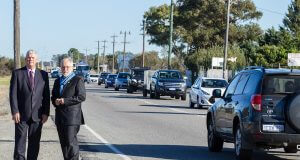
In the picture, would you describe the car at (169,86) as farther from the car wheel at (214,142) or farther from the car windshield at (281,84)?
the car windshield at (281,84)

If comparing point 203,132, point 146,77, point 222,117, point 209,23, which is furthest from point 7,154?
point 209,23

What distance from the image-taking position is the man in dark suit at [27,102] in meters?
10.7

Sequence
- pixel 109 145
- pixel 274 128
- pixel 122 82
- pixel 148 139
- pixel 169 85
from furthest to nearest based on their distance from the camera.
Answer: pixel 122 82 < pixel 169 85 < pixel 148 139 < pixel 109 145 < pixel 274 128

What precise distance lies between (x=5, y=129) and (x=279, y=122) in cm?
1032

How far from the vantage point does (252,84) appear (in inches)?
507

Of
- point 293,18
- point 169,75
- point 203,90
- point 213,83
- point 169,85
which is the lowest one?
point 169,85

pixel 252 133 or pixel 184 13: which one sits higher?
pixel 184 13

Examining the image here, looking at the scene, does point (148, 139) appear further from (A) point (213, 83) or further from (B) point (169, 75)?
(B) point (169, 75)

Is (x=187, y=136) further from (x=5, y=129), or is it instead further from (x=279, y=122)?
(x=279, y=122)

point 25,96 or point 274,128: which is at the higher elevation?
point 25,96

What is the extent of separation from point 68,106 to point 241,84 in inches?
159

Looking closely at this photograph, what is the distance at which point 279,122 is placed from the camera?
477 inches

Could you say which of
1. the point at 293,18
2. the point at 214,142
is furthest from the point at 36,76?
the point at 293,18

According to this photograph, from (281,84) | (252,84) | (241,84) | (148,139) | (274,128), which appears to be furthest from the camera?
(148,139)
